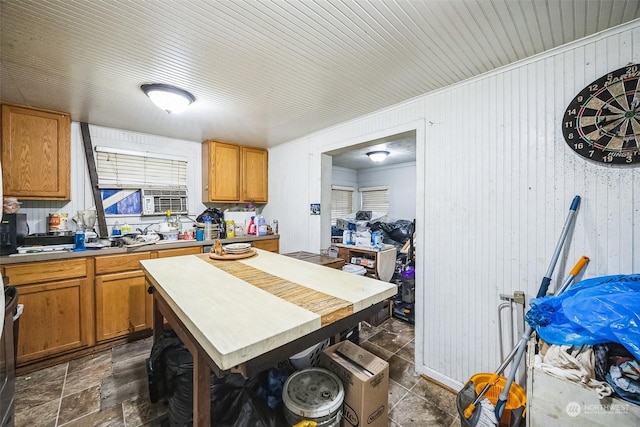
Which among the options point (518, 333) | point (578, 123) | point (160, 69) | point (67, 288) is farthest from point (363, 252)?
point (67, 288)

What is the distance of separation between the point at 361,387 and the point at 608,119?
191 centimetres

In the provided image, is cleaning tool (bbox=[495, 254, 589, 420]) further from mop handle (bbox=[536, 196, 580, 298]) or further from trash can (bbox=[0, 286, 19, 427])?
trash can (bbox=[0, 286, 19, 427])

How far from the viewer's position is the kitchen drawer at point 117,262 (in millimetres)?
2426

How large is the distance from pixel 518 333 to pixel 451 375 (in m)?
0.61

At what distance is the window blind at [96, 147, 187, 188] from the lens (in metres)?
2.95

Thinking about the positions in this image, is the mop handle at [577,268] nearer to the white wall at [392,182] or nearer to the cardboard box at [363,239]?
the cardboard box at [363,239]

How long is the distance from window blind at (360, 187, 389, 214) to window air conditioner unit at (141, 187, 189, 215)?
3.57 metres

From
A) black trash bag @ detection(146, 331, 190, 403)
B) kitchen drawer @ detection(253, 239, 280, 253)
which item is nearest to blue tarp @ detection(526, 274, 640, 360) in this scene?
black trash bag @ detection(146, 331, 190, 403)

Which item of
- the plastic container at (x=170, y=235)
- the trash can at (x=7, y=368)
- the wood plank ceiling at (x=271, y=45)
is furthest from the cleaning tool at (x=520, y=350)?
the plastic container at (x=170, y=235)

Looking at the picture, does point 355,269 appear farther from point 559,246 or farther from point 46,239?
point 46,239

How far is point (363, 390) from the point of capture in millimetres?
1307

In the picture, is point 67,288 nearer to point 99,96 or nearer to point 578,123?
point 99,96

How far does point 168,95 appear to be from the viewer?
202cm

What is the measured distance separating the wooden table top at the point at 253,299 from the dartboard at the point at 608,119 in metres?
1.37
